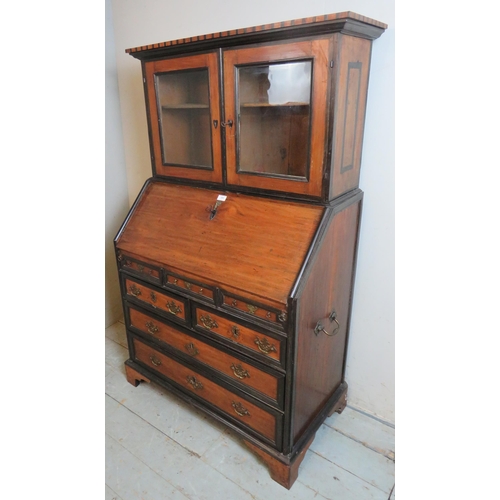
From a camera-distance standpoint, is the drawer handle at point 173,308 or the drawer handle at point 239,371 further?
the drawer handle at point 173,308

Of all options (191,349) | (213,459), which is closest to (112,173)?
(191,349)

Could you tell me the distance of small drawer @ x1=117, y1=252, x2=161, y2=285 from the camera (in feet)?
5.36

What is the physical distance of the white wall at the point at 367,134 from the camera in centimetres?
140

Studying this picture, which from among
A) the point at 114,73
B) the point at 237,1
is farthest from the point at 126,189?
the point at 237,1

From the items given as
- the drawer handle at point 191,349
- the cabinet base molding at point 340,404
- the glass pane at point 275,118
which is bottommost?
the cabinet base molding at point 340,404

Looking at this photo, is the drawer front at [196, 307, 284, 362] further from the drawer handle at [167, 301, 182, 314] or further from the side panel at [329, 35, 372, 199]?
the side panel at [329, 35, 372, 199]

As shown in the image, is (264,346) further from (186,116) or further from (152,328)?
(186,116)

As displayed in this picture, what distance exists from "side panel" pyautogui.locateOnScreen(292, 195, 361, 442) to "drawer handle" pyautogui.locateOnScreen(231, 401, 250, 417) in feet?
0.66

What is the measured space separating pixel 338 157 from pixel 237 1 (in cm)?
90

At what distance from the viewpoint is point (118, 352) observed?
2277mm

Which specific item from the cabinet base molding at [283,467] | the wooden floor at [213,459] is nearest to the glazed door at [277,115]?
the cabinet base molding at [283,467]

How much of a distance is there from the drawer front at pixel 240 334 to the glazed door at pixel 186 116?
0.56 m

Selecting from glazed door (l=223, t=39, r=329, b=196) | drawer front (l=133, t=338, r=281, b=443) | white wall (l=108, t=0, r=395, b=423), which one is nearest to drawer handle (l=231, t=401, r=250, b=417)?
drawer front (l=133, t=338, r=281, b=443)

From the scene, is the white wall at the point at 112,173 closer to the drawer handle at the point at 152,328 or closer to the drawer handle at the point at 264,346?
the drawer handle at the point at 152,328
